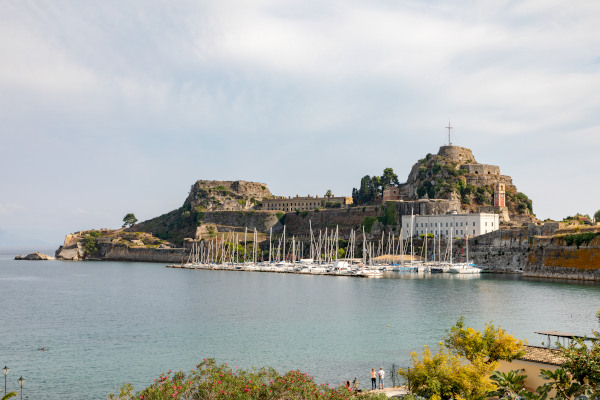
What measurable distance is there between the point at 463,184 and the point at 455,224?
37.2 feet

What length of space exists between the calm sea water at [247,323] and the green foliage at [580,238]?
18.8 feet

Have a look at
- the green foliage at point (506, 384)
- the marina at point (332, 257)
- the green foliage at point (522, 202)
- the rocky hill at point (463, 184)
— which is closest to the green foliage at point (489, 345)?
the green foliage at point (506, 384)

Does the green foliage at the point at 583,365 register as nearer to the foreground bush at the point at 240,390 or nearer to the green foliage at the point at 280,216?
the foreground bush at the point at 240,390

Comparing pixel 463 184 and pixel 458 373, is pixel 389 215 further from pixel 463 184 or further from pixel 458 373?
pixel 458 373

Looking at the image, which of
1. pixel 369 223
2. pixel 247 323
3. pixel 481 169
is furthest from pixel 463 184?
pixel 247 323

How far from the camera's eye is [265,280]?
66312 mm

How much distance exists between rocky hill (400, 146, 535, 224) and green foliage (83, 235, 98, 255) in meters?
64.3

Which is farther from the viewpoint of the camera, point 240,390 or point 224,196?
point 224,196

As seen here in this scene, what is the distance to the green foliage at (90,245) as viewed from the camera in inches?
4510

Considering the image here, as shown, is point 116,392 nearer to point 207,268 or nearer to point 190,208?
point 207,268

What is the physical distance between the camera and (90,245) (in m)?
115

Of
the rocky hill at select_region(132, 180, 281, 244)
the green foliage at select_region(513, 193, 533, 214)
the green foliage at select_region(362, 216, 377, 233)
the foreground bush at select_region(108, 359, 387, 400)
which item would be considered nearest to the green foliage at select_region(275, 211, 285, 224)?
the rocky hill at select_region(132, 180, 281, 244)

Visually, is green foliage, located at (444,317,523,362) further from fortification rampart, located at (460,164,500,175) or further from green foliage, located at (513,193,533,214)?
fortification rampart, located at (460,164,500,175)

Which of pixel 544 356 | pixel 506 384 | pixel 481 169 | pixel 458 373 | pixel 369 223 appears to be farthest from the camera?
pixel 481 169
